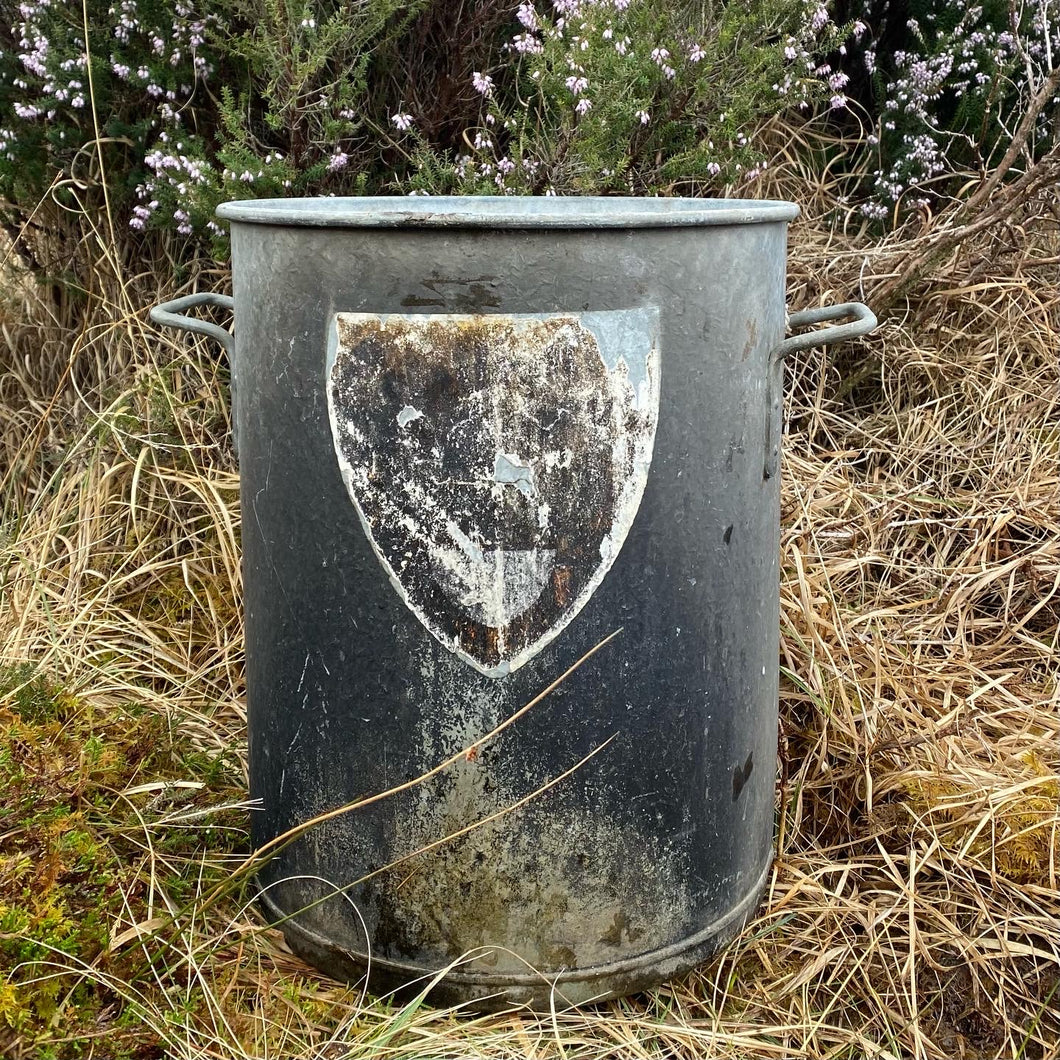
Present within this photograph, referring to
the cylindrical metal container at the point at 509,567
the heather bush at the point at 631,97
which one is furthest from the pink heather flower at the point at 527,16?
the cylindrical metal container at the point at 509,567

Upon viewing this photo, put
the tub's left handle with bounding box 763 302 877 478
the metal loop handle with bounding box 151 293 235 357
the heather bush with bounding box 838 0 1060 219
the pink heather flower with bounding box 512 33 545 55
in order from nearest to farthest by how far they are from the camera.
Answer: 1. the tub's left handle with bounding box 763 302 877 478
2. the metal loop handle with bounding box 151 293 235 357
3. the pink heather flower with bounding box 512 33 545 55
4. the heather bush with bounding box 838 0 1060 219

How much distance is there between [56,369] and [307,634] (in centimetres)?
204

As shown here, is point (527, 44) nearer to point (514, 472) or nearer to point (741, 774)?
point (514, 472)

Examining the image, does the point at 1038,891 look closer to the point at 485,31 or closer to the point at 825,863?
the point at 825,863

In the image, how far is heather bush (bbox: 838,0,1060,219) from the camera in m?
3.29

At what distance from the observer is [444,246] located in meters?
1.42

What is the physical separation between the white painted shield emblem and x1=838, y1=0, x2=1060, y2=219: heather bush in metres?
2.16

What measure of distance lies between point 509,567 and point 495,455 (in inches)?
5.6

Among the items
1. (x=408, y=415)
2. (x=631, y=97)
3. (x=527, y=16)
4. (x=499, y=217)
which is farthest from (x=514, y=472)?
(x=527, y=16)

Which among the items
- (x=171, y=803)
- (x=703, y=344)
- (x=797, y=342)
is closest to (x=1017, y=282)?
(x=797, y=342)

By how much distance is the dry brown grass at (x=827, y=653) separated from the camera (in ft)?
5.54

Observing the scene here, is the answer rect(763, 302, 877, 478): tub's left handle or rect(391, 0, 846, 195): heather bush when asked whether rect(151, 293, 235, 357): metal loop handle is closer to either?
rect(763, 302, 877, 478): tub's left handle

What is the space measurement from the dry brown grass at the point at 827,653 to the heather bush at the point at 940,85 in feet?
0.69

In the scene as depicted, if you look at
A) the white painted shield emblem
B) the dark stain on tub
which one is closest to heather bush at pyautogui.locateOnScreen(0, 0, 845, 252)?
the white painted shield emblem
